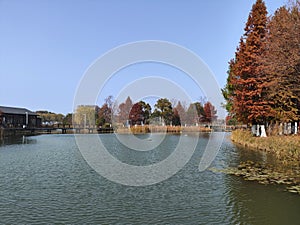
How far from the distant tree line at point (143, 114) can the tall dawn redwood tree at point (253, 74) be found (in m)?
36.0

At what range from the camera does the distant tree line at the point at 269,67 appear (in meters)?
17.0

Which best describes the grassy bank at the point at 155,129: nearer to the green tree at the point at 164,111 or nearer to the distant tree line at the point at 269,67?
the green tree at the point at 164,111

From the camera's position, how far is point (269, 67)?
1881 centimetres

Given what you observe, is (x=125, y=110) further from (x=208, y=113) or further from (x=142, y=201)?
(x=142, y=201)

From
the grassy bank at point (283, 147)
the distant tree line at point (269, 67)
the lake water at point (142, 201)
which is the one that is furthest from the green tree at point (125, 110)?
the lake water at point (142, 201)

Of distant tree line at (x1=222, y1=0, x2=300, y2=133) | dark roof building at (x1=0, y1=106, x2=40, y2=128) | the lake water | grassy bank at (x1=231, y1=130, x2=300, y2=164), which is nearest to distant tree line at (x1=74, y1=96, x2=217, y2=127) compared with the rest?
dark roof building at (x1=0, y1=106, x2=40, y2=128)

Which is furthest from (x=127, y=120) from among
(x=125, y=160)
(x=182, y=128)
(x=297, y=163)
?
(x=297, y=163)

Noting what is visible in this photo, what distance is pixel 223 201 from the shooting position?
8.57 meters

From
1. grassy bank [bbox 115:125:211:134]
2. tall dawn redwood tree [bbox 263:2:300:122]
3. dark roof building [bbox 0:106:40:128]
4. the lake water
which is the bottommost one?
the lake water

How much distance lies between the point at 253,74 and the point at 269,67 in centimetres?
458

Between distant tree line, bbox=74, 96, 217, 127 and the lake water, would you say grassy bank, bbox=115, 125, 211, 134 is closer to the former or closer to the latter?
distant tree line, bbox=74, 96, 217, 127

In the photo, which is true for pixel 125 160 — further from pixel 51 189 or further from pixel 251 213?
pixel 251 213

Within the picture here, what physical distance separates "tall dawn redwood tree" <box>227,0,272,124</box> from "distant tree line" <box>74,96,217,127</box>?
1417 inches

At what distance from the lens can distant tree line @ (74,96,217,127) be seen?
6138cm
